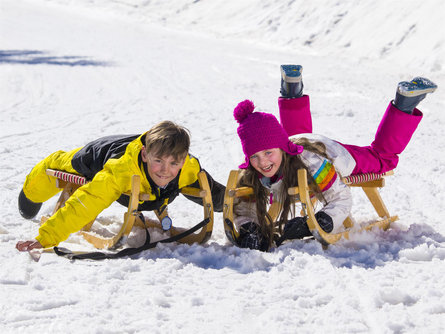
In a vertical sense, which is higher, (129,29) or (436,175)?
(436,175)

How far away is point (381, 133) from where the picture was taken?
334 cm

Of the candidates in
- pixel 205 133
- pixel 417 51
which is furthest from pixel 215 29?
pixel 205 133

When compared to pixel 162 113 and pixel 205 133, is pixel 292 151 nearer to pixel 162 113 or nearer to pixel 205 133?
pixel 205 133

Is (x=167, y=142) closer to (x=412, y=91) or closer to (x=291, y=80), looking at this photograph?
(x=291, y=80)

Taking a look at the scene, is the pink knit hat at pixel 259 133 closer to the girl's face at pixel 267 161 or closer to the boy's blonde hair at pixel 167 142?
the girl's face at pixel 267 161

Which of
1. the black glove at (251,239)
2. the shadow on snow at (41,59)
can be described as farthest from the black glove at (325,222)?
the shadow on snow at (41,59)

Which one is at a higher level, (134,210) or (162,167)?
(162,167)

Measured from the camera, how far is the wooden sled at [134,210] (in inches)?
103

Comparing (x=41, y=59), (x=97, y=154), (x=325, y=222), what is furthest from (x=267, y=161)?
(x=41, y=59)

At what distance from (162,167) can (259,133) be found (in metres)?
0.52

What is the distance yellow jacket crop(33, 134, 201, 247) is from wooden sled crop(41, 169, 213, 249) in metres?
0.10

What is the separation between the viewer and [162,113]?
7262 mm

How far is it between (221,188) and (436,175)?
201cm

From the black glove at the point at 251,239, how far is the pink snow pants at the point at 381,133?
807 mm
